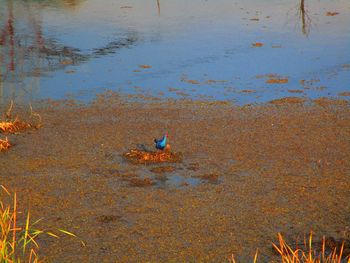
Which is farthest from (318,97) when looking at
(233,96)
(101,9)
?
(101,9)

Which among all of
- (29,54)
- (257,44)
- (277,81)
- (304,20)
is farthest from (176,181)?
(304,20)

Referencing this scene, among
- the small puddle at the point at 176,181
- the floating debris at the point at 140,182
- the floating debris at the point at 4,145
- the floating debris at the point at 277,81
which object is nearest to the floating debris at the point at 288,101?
the floating debris at the point at 277,81

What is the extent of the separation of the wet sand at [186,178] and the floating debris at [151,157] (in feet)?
0.27

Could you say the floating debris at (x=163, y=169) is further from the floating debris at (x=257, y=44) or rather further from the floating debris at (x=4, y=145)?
the floating debris at (x=257, y=44)

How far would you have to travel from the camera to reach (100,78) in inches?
367

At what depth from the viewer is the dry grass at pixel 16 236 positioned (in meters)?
3.22

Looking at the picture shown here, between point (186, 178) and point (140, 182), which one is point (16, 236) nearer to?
point (140, 182)

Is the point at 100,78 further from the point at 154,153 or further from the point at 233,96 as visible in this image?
the point at 154,153

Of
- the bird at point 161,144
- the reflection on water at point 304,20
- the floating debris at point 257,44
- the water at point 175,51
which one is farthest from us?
the reflection on water at point 304,20

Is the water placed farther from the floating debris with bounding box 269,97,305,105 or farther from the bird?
the bird

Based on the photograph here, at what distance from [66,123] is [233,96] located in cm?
236

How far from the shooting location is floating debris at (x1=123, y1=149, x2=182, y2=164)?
603 centimetres

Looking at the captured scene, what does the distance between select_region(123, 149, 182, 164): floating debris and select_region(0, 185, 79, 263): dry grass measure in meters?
1.32

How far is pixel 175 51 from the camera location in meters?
11.1
